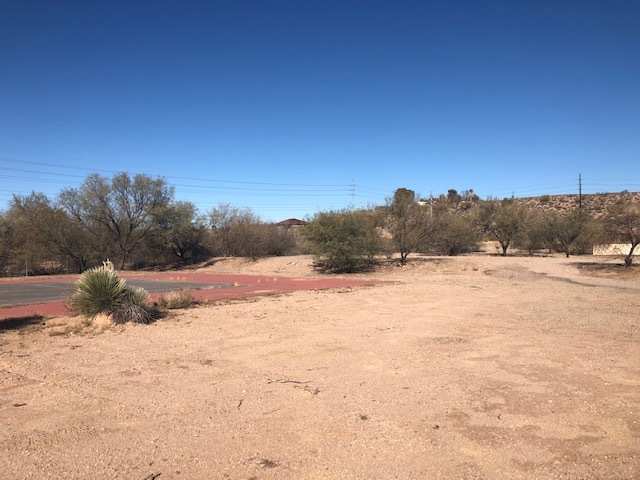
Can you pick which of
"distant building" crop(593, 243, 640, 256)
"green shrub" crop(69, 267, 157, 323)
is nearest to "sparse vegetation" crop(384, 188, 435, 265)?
"distant building" crop(593, 243, 640, 256)

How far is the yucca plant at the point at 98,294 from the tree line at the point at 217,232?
2062cm

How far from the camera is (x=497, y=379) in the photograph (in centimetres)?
729

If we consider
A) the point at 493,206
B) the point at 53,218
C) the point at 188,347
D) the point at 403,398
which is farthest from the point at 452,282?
the point at 53,218

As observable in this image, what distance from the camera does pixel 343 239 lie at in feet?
110

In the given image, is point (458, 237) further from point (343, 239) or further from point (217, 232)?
point (217, 232)

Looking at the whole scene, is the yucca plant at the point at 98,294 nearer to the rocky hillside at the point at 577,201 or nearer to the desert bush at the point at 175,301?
the desert bush at the point at 175,301

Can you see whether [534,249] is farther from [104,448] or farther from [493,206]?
[104,448]

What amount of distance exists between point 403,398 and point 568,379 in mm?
2729

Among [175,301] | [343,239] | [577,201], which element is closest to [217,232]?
[343,239]

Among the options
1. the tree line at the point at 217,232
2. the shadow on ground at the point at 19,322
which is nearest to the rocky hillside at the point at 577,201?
the tree line at the point at 217,232

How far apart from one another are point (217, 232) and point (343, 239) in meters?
21.4

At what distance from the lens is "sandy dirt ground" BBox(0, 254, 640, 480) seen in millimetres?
4578

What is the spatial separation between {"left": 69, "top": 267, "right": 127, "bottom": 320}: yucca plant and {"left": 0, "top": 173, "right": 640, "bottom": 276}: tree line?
20.6 metres

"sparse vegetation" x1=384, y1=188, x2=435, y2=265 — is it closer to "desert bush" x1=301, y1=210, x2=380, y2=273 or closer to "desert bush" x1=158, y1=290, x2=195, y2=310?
"desert bush" x1=301, y1=210, x2=380, y2=273
